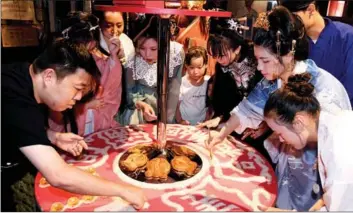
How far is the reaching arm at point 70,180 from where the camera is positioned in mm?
1074

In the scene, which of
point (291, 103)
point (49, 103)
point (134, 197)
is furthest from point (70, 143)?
point (291, 103)

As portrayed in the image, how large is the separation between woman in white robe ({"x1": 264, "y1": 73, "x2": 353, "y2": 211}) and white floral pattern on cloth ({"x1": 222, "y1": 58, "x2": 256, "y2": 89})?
0.65 metres

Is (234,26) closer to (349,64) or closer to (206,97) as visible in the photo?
(206,97)

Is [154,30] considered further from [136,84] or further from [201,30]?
[201,30]

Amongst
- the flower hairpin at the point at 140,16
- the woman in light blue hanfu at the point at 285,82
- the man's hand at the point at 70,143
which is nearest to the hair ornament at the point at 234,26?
the woman in light blue hanfu at the point at 285,82

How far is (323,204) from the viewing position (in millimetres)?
1178

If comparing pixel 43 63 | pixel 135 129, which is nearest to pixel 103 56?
pixel 135 129

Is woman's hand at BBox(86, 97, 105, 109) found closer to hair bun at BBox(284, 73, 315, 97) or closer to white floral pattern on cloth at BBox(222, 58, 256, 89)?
white floral pattern on cloth at BBox(222, 58, 256, 89)

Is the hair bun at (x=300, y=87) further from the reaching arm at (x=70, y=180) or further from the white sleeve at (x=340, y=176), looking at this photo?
→ the reaching arm at (x=70, y=180)

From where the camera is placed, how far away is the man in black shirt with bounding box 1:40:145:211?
3.53 ft

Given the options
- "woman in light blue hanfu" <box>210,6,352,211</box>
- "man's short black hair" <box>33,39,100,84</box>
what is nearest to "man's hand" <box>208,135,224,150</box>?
"woman in light blue hanfu" <box>210,6,352,211</box>

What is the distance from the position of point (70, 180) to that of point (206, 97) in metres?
1.48

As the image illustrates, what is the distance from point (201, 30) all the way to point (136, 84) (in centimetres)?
84

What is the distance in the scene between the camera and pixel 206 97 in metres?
2.36
